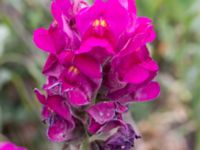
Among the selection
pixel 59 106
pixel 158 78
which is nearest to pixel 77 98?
pixel 59 106

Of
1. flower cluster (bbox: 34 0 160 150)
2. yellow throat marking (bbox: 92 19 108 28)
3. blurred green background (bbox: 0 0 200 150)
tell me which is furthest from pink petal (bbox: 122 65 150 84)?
blurred green background (bbox: 0 0 200 150)

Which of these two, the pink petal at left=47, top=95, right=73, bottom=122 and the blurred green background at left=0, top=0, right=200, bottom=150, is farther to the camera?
the blurred green background at left=0, top=0, right=200, bottom=150

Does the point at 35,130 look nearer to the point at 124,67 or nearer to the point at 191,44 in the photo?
the point at 191,44

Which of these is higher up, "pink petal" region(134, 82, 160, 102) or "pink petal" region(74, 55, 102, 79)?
"pink petal" region(74, 55, 102, 79)

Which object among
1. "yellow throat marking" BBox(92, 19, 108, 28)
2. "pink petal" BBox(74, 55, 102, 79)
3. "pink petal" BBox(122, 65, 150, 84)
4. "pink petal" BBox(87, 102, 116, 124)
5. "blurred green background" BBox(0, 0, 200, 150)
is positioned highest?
"yellow throat marking" BBox(92, 19, 108, 28)

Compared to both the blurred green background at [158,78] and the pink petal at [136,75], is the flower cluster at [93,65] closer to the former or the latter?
the pink petal at [136,75]

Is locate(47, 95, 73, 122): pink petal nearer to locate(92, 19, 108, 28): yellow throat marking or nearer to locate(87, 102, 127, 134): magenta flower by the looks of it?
→ locate(87, 102, 127, 134): magenta flower

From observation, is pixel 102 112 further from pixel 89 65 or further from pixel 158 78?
pixel 158 78
